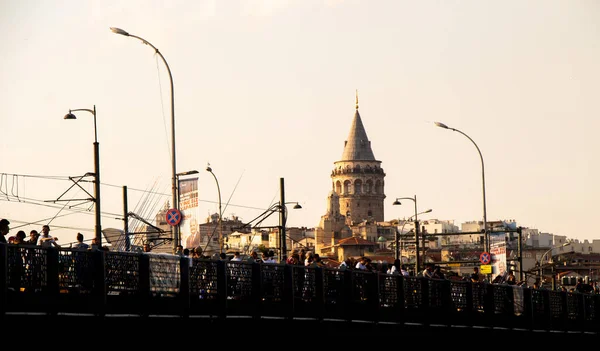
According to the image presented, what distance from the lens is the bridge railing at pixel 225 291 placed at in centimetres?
2100

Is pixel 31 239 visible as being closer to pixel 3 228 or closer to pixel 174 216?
pixel 3 228

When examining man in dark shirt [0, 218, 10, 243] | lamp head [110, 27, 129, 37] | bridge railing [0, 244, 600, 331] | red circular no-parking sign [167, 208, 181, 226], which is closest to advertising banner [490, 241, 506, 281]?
bridge railing [0, 244, 600, 331]

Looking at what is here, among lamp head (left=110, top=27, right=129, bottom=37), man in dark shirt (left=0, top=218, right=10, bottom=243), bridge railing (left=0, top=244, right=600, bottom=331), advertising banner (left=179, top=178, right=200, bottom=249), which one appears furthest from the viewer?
advertising banner (left=179, top=178, right=200, bottom=249)

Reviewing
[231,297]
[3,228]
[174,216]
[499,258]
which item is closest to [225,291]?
[231,297]

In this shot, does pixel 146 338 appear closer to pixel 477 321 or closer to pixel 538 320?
pixel 477 321

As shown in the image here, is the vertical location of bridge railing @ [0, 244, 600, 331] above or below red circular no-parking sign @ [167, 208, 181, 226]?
below

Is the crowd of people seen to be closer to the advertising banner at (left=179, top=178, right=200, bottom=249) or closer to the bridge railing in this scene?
the bridge railing

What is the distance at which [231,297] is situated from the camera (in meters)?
26.0

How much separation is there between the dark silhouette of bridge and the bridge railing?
0.06 ft

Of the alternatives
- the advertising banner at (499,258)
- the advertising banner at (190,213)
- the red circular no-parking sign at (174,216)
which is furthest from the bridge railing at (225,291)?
the advertising banner at (499,258)

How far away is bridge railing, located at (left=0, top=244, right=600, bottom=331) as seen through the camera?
68.9 feet

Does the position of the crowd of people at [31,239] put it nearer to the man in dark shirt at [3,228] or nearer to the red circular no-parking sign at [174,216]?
the man in dark shirt at [3,228]

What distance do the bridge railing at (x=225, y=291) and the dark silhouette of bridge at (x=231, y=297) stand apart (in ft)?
0.06

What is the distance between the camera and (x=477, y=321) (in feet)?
A: 121
